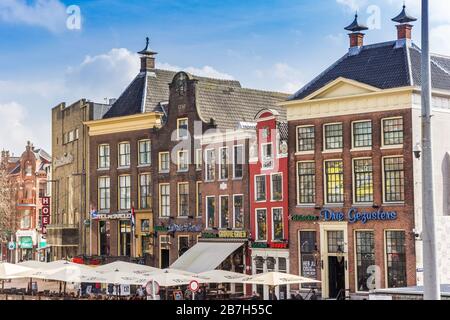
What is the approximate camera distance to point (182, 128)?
47.4 m

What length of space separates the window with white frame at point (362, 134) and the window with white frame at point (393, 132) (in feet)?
2.42

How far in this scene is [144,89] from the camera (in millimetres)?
51594

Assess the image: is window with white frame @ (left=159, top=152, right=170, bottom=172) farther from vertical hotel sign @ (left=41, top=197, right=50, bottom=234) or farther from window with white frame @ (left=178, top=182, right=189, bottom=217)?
vertical hotel sign @ (left=41, top=197, right=50, bottom=234)

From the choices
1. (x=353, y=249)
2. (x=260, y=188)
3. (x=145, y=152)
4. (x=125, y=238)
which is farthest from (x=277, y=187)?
(x=125, y=238)

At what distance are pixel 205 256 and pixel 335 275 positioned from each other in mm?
7314

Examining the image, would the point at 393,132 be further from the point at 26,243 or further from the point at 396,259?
the point at 26,243

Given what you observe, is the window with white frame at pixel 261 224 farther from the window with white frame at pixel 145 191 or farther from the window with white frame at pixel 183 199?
the window with white frame at pixel 145 191

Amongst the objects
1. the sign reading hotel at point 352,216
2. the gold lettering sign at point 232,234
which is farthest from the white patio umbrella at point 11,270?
Answer: the sign reading hotel at point 352,216

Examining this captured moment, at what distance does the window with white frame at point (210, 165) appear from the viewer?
44969mm

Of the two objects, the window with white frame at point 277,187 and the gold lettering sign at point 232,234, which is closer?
the window with white frame at point 277,187

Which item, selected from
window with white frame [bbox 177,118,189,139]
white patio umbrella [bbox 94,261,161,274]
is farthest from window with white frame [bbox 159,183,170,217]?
white patio umbrella [bbox 94,261,161,274]

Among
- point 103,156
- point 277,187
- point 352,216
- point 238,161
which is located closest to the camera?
point 352,216
